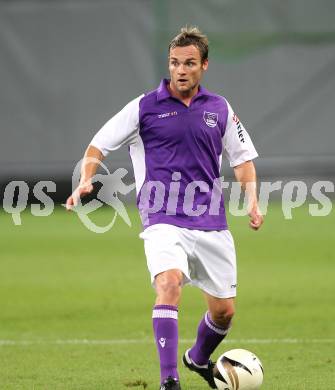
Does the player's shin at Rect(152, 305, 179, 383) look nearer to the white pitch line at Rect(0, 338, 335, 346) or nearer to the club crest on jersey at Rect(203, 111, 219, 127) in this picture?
the club crest on jersey at Rect(203, 111, 219, 127)

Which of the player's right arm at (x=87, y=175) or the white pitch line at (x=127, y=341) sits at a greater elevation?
the player's right arm at (x=87, y=175)

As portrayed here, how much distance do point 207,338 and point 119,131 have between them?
4.72ft

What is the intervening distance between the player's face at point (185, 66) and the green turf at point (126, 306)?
73.3 inches

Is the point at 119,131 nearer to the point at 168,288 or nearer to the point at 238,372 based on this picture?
the point at 168,288

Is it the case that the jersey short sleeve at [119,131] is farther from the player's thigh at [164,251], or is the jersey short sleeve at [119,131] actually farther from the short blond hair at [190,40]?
the player's thigh at [164,251]

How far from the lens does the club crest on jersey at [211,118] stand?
7.29m

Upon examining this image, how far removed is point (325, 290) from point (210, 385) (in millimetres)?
5032

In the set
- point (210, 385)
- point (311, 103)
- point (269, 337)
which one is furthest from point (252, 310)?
point (311, 103)

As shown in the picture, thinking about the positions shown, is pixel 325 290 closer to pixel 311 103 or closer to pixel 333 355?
pixel 333 355

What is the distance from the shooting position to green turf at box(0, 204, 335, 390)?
785 centimetres

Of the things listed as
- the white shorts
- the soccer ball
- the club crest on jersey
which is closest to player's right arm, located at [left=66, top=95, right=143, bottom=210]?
the club crest on jersey

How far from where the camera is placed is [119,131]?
7215 mm

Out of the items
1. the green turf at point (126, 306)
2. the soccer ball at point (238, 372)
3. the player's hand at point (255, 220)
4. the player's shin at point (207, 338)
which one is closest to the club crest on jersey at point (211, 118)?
the player's hand at point (255, 220)

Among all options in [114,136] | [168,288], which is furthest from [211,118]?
[168,288]
